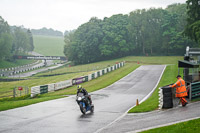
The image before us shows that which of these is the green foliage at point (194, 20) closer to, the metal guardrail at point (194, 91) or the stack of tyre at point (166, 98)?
the metal guardrail at point (194, 91)

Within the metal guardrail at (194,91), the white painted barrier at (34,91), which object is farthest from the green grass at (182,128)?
the white painted barrier at (34,91)

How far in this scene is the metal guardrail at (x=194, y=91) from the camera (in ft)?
53.2

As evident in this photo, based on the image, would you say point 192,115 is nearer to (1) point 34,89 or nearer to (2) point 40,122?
(2) point 40,122

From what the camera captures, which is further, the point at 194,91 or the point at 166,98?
the point at 194,91

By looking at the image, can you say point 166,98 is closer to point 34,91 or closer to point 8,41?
point 34,91

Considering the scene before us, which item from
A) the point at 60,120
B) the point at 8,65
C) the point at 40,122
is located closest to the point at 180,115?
the point at 60,120

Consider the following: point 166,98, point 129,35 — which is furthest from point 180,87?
point 129,35

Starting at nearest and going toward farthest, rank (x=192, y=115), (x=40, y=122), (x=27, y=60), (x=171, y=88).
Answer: (x=192, y=115) < (x=40, y=122) < (x=171, y=88) < (x=27, y=60)

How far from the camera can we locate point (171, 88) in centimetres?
1510

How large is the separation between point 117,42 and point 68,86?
188 ft

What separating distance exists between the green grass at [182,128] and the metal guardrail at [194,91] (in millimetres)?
5594

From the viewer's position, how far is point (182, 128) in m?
10.1

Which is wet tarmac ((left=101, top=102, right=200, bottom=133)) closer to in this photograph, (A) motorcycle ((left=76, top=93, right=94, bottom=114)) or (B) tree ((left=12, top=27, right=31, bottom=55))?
(A) motorcycle ((left=76, top=93, right=94, bottom=114))

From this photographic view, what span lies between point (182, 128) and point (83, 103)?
679cm
